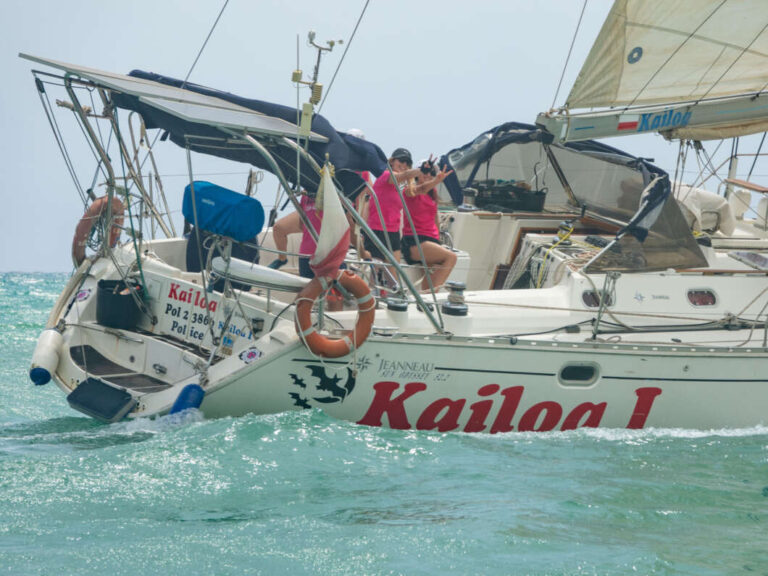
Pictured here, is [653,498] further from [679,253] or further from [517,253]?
[517,253]

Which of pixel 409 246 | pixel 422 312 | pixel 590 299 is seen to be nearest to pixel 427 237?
pixel 409 246

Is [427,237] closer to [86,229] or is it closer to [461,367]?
[461,367]

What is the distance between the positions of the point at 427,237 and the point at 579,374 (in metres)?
2.04

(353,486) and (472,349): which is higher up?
Result: (472,349)

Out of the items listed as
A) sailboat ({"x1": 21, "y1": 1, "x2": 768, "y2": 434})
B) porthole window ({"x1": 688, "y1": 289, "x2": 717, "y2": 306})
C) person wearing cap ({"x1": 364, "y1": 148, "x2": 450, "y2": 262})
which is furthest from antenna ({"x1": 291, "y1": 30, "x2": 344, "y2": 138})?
porthole window ({"x1": 688, "y1": 289, "x2": 717, "y2": 306})

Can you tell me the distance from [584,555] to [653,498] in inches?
46.1

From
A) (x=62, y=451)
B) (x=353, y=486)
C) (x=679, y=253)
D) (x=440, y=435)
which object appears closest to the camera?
(x=353, y=486)

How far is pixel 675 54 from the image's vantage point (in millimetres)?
8508

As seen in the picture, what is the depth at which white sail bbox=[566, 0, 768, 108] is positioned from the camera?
830 cm

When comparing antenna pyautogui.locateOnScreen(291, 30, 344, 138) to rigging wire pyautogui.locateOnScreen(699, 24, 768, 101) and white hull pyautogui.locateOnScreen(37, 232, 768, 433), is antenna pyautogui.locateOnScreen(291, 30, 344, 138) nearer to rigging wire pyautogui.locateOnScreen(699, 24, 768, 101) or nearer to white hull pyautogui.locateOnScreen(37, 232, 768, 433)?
white hull pyautogui.locateOnScreen(37, 232, 768, 433)

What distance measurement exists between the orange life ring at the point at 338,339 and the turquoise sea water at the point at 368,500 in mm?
595

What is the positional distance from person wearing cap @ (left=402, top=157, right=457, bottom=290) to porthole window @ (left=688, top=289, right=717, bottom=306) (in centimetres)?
207

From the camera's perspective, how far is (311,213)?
8031 millimetres

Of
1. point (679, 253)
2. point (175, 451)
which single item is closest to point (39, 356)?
point (175, 451)
